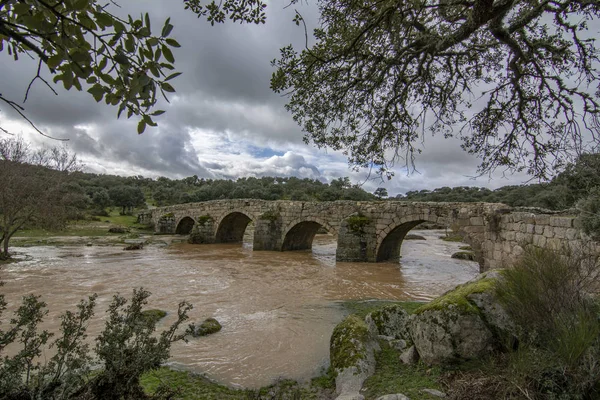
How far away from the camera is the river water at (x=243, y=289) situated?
171 inches

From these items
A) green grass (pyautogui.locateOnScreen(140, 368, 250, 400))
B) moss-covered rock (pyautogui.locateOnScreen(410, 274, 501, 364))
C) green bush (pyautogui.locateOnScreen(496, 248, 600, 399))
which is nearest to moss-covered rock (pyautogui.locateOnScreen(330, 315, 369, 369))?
moss-covered rock (pyautogui.locateOnScreen(410, 274, 501, 364))

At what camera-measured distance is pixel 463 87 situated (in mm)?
7012

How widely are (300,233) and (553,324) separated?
624 inches

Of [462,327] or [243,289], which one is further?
[243,289]

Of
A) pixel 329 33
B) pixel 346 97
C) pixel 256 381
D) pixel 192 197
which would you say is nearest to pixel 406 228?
pixel 346 97

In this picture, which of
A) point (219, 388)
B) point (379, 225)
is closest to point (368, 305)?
point (219, 388)

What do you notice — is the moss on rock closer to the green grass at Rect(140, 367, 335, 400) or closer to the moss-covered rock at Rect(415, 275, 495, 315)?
the moss-covered rock at Rect(415, 275, 495, 315)

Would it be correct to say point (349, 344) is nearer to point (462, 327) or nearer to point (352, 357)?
point (352, 357)

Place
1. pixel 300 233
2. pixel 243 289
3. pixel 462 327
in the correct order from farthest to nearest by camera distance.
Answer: pixel 300 233, pixel 243 289, pixel 462 327

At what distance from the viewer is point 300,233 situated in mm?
18219

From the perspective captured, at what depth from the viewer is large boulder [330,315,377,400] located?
128 inches

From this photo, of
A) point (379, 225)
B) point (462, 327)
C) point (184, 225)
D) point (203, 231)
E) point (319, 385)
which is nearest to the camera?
point (462, 327)

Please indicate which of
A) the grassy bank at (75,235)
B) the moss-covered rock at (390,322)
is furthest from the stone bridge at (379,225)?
the grassy bank at (75,235)

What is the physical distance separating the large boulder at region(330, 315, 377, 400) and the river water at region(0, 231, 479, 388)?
1.49 feet
